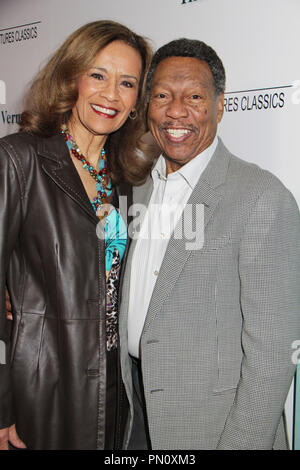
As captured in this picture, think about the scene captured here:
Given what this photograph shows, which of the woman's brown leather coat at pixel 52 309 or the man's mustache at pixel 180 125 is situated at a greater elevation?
the man's mustache at pixel 180 125

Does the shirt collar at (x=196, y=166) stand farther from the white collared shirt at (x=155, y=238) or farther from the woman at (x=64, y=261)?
the woman at (x=64, y=261)

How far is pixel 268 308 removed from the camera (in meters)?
1.36

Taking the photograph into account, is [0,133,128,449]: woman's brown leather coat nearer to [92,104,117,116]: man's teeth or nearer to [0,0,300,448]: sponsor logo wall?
[92,104,117,116]: man's teeth

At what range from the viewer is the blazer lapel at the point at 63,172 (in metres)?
1.67

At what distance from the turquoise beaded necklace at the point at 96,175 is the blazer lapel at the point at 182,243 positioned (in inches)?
18.2

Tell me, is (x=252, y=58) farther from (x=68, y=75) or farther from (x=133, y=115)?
(x=68, y=75)

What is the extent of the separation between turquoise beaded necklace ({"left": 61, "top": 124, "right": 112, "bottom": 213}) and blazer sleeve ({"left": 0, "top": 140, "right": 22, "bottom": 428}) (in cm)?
33

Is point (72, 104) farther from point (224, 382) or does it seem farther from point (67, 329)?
point (224, 382)

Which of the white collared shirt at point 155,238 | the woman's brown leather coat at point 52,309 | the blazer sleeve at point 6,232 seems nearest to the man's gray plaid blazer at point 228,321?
the white collared shirt at point 155,238

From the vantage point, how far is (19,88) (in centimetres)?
326

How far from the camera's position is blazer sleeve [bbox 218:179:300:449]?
53.2 inches

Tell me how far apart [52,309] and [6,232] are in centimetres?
34

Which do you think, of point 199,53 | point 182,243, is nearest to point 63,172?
point 182,243

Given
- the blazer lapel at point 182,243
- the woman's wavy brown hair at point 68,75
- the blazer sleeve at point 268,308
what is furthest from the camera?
the woman's wavy brown hair at point 68,75
